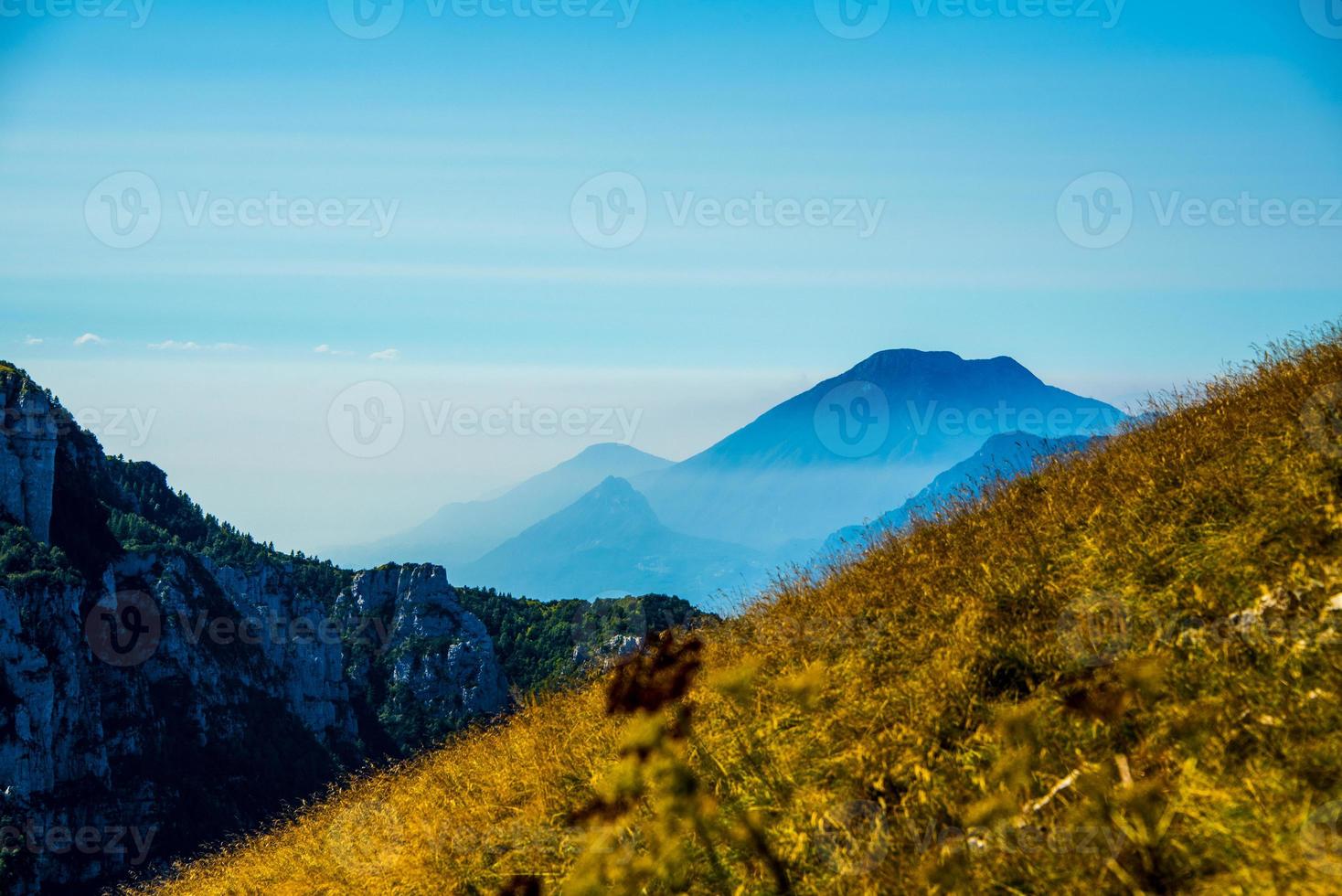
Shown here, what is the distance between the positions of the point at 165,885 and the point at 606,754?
10.9 m

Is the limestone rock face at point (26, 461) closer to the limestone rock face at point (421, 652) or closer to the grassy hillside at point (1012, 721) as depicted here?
the limestone rock face at point (421, 652)

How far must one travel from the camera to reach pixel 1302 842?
3938 millimetres

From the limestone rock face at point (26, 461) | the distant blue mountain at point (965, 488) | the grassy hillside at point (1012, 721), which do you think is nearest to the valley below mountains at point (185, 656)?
the limestone rock face at point (26, 461)

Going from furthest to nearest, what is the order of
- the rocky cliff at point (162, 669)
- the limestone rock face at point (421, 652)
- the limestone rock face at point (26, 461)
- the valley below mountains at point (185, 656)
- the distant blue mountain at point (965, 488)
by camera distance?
the limestone rock face at point (421, 652) < the limestone rock face at point (26, 461) < the valley below mountains at point (185, 656) < the rocky cliff at point (162, 669) < the distant blue mountain at point (965, 488)

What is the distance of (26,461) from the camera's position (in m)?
111

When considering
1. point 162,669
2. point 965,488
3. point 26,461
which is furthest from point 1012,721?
point 26,461

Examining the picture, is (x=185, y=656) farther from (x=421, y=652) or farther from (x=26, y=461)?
(x=421, y=652)

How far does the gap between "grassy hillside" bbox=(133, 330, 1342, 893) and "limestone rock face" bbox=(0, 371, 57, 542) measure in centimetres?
12679

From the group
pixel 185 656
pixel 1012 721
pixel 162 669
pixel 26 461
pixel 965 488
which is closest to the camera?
pixel 1012 721

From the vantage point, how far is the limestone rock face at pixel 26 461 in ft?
358

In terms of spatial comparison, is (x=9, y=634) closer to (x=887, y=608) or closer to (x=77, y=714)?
(x=77, y=714)

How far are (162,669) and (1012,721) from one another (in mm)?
125691

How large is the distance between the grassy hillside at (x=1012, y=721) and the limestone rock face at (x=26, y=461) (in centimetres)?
12679

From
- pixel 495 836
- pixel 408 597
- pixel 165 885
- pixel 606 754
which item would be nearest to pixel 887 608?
pixel 606 754
